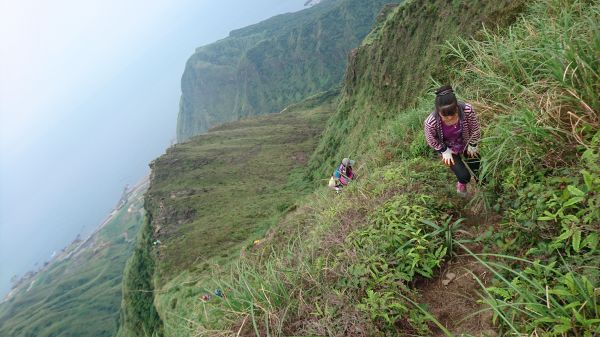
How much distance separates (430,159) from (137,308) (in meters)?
39.7

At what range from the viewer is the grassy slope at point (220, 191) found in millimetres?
28438

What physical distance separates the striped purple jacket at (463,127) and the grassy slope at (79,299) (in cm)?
7995

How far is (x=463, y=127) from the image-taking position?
13.8ft

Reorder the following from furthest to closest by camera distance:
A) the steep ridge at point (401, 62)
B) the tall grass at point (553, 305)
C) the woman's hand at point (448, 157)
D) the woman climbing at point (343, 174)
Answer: the steep ridge at point (401, 62), the woman climbing at point (343, 174), the woman's hand at point (448, 157), the tall grass at point (553, 305)

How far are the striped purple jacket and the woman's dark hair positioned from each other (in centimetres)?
25

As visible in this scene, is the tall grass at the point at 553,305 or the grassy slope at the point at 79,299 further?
the grassy slope at the point at 79,299

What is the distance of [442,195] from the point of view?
14.6 ft

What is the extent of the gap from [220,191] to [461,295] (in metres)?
48.6

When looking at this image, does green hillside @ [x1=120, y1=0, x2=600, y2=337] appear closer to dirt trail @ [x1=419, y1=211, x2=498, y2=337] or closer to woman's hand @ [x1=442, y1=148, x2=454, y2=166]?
dirt trail @ [x1=419, y1=211, x2=498, y2=337]

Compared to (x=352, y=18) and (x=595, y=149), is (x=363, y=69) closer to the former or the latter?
(x=595, y=149)

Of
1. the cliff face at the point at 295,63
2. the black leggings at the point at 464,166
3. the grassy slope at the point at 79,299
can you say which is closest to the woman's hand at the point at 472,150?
the black leggings at the point at 464,166

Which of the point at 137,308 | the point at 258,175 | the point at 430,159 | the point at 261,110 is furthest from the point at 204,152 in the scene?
the point at 261,110

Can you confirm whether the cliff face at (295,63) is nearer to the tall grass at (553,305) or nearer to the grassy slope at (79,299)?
the grassy slope at (79,299)

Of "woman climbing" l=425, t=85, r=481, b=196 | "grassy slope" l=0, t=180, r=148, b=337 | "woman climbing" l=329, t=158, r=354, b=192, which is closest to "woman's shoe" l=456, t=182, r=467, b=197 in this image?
"woman climbing" l=425, t=85, r=481, b=196
